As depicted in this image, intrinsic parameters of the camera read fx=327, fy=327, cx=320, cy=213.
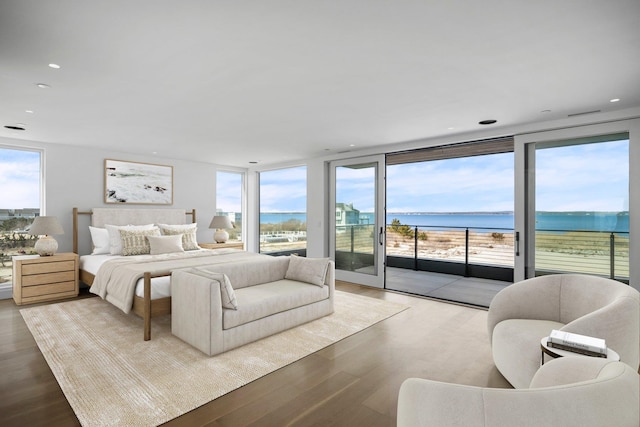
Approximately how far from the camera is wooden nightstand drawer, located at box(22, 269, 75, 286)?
460 cm

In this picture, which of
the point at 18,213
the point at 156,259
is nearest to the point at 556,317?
the point at 156,259

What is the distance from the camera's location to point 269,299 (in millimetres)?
3410

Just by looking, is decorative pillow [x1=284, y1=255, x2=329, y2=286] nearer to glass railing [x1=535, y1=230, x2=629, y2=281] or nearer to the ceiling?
the ceiling

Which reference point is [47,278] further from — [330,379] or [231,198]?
[330,379]

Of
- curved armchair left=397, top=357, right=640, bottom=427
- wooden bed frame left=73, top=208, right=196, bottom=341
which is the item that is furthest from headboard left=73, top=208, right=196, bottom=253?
curved armchair left=397, top=357, right=640, bottom=427

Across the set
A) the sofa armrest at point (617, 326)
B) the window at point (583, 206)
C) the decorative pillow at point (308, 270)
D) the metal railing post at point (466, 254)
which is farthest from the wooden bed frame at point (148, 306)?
the metal railing post at point (466, 254)

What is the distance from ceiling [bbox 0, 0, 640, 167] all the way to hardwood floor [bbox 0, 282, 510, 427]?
2.42 metres

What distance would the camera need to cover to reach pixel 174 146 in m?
5.57

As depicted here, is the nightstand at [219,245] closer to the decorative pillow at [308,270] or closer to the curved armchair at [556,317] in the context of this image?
the decorative pillow at [308,270]

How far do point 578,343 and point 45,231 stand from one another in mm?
6115

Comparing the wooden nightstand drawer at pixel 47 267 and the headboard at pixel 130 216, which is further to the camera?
the headboard at pixel 130 216

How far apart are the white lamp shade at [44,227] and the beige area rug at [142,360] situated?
110cm

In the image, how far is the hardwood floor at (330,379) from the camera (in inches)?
82.0

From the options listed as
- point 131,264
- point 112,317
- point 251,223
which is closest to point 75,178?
point 131,264
